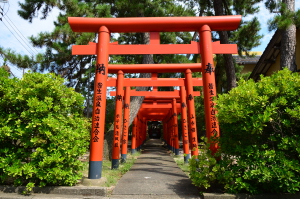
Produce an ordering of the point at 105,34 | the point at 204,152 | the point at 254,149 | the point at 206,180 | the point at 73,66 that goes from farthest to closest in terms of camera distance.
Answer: the point at 73,66 < the point at 105,34 < the point at 204,152 < the point at 206,180 < the point at 254,149

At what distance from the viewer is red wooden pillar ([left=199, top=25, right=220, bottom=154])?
554cm

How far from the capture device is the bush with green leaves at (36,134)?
4.70m

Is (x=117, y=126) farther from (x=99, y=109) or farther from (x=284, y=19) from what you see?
(x=284, y=19)

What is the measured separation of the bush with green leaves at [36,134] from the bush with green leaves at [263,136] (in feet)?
9.03

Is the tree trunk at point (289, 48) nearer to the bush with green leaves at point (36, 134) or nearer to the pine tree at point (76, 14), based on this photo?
the pine tree at point (76, 14)

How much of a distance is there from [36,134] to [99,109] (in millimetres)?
1486

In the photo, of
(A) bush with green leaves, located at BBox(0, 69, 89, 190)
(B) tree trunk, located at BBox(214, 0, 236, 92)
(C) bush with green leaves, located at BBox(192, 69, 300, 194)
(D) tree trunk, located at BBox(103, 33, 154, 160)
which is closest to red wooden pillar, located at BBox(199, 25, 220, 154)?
(C) bush with green leaves, located at BBox(192, 69, 300, 194)

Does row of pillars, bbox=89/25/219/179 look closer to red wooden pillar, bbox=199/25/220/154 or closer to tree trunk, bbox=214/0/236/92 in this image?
red wooden pillar, bbox=199/25/220/154

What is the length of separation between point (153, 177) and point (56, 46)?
7556mm

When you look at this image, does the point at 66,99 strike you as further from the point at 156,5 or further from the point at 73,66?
the point at 73,66

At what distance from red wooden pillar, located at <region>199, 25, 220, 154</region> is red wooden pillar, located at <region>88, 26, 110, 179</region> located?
2.46 metres

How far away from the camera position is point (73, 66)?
548 inches

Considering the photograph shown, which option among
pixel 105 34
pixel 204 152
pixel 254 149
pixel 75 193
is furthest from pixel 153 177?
pixel 105 34

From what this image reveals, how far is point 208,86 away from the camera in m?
5.74
